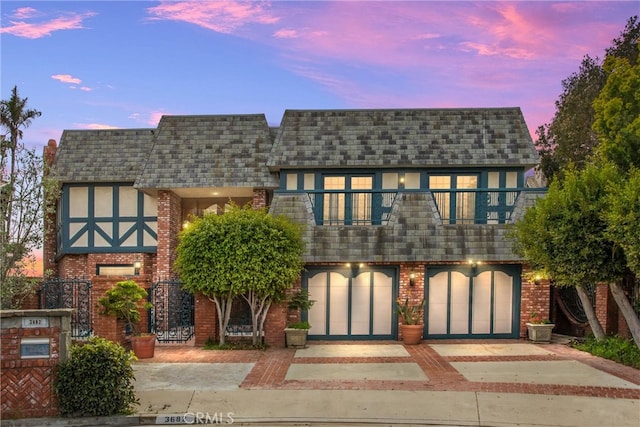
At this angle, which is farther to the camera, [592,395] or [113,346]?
[592,395]

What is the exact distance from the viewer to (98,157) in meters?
17.5

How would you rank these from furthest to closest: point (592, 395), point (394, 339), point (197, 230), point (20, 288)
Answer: point (394, 339) < point (197, 230) < point (20, 288) < point (592, 395)

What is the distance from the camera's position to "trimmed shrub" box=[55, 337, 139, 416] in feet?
23.0

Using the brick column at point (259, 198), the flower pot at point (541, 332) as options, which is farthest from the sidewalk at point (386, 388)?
the brick column at point (259, 198)

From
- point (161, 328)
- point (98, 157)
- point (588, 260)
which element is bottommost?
point (161, 328)

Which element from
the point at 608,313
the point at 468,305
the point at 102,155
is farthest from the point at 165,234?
Result: the point at 608,313

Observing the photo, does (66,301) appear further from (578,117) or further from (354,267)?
(578,117)

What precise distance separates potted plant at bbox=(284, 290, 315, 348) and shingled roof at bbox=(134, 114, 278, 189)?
4.89m

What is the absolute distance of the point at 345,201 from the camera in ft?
49.0

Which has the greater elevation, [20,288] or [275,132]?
[275,132]

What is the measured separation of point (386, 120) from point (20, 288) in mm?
12609

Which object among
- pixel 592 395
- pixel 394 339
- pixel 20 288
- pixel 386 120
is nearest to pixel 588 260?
pixel 592 395

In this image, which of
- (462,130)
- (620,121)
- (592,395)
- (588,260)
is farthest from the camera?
(462,130)

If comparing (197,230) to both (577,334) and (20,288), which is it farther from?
(577,334)
